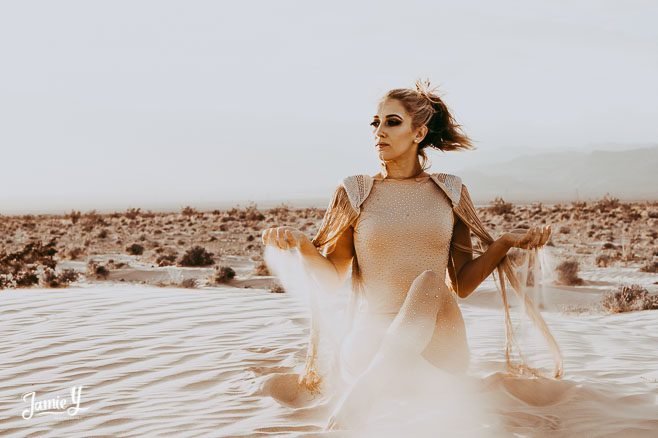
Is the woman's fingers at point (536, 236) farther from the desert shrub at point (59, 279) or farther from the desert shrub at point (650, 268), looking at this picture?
the desert shrub at point (650, 268)

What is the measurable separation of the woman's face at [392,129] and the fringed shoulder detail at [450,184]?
261mm

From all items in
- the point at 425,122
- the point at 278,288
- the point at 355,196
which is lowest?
the point at 278,288

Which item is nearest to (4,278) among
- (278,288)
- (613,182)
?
(278,288)

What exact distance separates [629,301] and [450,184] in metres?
6.18

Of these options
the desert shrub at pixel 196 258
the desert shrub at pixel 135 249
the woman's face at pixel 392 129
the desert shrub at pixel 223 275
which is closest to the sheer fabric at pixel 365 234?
the woman's face at pixel 392 129

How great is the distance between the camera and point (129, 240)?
20.9m

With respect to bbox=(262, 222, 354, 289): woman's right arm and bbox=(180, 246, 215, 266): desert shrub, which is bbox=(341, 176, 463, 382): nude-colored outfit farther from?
bbox=(180, 246, 215, 266): desert shrub

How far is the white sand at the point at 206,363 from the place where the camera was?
3.78 meters

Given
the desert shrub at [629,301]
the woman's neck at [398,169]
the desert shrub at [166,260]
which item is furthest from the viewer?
the desert shrub at [166,260]

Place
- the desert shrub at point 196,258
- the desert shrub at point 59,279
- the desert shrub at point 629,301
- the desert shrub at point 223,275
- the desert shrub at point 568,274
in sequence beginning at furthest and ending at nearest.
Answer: the desert shrub at point 196,258 → the desert shrub at point 223,275 → the desert shrub at point 59,279 → the desert shrub at point 568,274 → the desert shrub at point 629,301

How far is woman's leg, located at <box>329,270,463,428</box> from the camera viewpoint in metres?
3.29

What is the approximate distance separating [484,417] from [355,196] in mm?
1384

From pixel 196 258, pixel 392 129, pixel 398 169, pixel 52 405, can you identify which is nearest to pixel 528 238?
pixel 398 169

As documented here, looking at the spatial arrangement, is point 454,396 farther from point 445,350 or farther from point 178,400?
point 178,400
